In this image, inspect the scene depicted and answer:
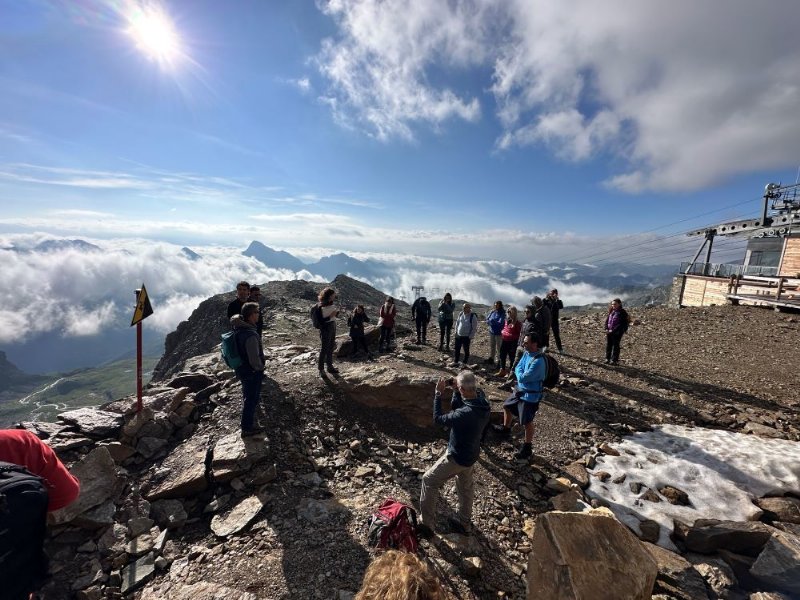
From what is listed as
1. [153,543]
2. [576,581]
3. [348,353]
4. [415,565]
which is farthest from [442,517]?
[348,353]

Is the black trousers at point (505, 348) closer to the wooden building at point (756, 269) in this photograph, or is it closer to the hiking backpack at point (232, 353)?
the hiking backpack at point (232, 353)

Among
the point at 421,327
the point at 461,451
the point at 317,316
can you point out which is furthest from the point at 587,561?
the point at 421,327

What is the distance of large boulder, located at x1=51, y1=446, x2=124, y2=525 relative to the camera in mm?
5359

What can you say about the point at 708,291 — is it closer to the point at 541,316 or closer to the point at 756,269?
the point at 756,269

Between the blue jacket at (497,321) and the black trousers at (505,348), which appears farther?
the blue jacket at (497,321)

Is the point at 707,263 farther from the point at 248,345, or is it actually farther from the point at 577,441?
the point at 248,345

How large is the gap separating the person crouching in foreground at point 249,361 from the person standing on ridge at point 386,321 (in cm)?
726

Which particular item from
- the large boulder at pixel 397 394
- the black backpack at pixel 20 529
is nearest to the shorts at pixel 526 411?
the large boulder at pixel 397 394

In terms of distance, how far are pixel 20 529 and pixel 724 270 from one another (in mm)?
41922

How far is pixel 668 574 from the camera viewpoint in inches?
190

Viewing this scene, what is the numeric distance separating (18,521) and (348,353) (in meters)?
11.0

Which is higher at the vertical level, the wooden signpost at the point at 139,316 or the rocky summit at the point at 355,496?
the wooden signpost at the point at 139,316

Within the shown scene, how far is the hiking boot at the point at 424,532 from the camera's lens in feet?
17.7

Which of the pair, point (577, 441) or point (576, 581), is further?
point (577, 441)
